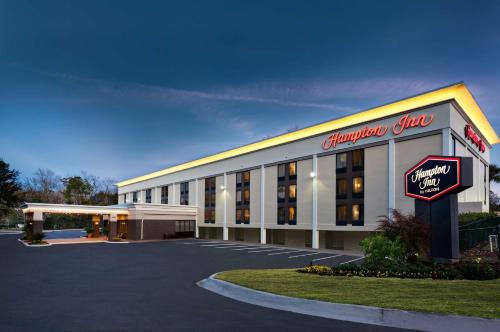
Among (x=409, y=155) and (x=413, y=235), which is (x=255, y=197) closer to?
(x=409, y=155)

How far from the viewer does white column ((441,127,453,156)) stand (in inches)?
1137

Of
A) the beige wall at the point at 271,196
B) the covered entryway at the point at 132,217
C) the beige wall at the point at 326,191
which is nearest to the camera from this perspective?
the beige wall at the point at 326,191

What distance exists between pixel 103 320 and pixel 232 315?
10.6ft

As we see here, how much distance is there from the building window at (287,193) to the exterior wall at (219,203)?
41.3 ft

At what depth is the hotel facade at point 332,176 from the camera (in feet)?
103

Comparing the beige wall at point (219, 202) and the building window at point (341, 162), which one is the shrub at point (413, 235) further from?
the beige wall at point (219, 202)

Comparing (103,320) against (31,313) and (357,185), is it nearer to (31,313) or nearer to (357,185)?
(31,313)

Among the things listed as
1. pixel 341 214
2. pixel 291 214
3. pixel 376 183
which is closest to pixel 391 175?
pixel 376 183

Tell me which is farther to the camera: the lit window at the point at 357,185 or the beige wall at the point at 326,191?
the beige wall at the point at 326,191

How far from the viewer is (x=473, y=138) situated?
3509 cm

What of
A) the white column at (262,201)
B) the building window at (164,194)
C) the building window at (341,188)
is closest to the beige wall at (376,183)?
the building window at (341,188)

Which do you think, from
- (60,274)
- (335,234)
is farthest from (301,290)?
(335,234)

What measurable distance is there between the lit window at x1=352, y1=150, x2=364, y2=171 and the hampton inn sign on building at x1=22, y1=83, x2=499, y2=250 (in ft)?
0.32

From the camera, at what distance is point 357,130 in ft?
118
